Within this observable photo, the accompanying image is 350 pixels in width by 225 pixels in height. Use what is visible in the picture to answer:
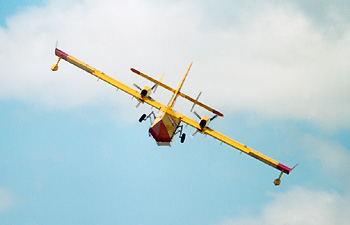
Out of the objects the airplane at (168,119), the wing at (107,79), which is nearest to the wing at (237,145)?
the airplane at (168,119)

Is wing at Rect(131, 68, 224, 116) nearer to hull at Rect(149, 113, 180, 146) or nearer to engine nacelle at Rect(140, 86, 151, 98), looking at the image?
engine nacelle at Rect(140, 86, 151, 98)

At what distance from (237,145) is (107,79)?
15749mm

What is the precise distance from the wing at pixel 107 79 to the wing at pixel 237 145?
3.52 m

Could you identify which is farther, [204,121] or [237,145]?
[237,145]

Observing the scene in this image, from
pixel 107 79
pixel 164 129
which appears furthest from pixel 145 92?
pixel 164 129

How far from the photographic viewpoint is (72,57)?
1938 inches

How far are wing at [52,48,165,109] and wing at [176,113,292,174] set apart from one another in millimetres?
3518

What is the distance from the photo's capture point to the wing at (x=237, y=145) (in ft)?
148

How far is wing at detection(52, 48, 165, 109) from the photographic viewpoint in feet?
149

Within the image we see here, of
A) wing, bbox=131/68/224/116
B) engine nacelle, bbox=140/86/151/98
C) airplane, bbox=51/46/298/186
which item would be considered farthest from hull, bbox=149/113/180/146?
engine nacelle, bbox=140/86/151/98

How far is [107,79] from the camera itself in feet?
155

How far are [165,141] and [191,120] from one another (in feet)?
13.3

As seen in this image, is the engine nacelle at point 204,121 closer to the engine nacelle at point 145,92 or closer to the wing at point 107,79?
the wing at point 107,79

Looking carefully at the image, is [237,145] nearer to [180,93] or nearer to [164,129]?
[180,93]
